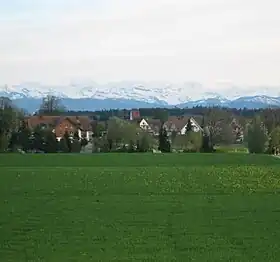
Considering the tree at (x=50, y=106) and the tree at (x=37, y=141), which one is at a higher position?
the tree at (x=50, y=106)

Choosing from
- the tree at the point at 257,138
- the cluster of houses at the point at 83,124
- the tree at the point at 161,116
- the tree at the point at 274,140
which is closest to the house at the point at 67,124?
the cluster of houses at the point at 83,124

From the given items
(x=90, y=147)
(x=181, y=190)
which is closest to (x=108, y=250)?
(x=181, y=190)

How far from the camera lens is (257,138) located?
77188 millimetres

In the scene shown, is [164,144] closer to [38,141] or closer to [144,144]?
[144,144]

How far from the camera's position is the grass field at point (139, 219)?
1424 cm

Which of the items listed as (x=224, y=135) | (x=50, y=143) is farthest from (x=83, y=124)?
(x=50, y=143)

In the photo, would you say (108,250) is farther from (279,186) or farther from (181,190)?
(279,186)

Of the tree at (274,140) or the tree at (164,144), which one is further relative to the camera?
the tree at (164,144)

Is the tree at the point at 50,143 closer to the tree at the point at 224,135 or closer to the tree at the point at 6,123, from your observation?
the tree at the point at 6,123

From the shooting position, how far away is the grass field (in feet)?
46.7

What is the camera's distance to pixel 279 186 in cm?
3177

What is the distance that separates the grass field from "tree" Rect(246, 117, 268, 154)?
38877 millimetres

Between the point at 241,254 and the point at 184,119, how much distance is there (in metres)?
110

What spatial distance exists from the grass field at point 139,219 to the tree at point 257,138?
38877mm
